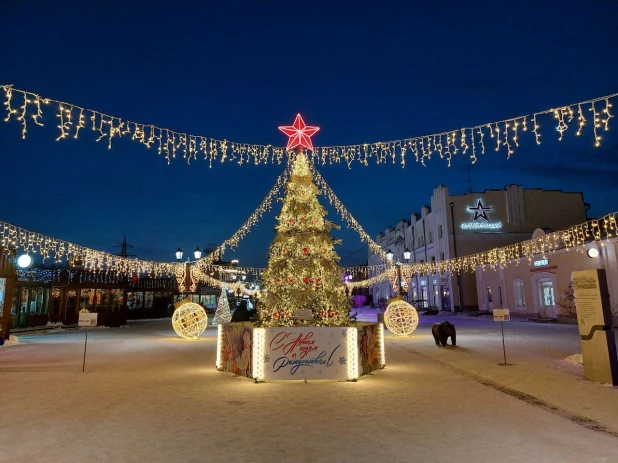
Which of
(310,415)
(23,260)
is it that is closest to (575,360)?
(310,415)

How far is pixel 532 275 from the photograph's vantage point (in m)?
29.2

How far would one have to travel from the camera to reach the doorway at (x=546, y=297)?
27233 mm

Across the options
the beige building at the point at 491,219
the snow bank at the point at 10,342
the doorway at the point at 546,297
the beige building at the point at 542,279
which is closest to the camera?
the snow bank at the point at 10,342

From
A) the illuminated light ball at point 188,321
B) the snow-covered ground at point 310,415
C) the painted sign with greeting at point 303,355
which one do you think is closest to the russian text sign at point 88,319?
the snow-covered ground at point 310,415

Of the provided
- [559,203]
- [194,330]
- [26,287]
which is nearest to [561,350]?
[194,330]

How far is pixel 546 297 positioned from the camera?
2803 cm

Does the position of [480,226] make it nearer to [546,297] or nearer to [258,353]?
[546,297]

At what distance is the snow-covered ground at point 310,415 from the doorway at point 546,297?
18611 millimetres

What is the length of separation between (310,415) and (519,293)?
29.3 m

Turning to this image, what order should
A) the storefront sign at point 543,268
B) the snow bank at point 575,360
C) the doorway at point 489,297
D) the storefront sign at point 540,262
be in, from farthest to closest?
the doorway at point 489,297
the storefront sign at point 540,262
the storefront sign at point 543,268
the snow bank at point 575,360

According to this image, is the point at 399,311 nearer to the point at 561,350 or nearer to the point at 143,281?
the point at 561,350

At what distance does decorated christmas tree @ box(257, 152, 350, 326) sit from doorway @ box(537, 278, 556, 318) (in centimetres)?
2193

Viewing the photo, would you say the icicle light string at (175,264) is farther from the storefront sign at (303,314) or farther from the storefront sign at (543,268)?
the storefront sign at (303,314)

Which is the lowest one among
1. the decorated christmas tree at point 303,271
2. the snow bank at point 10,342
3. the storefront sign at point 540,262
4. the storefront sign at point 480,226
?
the snow bank at point 10,342
